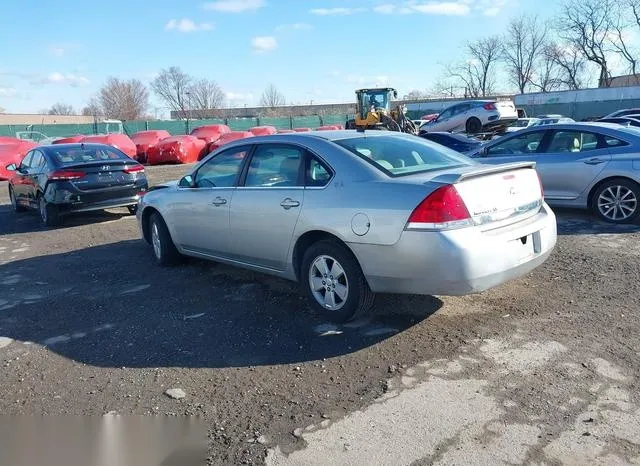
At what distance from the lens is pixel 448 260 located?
403 centimetres

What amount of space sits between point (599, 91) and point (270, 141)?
5397 centimetres

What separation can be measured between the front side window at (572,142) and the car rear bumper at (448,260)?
4.83m

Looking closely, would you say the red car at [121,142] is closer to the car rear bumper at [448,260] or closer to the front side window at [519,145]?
the front side window at [519,145]

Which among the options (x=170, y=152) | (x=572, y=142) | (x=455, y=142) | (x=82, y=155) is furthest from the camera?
(x=170, y=152)

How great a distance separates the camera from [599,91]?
5109 centimetres

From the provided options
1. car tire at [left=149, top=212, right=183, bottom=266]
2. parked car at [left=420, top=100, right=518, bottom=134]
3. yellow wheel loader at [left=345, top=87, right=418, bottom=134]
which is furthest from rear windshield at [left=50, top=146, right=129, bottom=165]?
parked car at [left=420, top=100, right=518, bottom=134]

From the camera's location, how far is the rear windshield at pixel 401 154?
4711 millimetres

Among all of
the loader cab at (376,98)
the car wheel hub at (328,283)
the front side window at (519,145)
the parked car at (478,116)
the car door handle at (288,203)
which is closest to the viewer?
the car wheel hub at (328,283)

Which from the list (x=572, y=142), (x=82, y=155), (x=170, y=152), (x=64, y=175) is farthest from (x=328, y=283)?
(x=170, y=152)

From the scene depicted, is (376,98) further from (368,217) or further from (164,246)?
(368,217)

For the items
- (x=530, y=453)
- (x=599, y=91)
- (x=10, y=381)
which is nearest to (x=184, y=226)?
(x=10, y=381)

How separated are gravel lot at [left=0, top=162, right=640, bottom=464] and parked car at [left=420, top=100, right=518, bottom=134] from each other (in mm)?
20121

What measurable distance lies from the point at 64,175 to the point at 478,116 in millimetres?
20285

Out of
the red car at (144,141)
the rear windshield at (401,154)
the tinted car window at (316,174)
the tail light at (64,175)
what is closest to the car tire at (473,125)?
the red car at (144,141)
